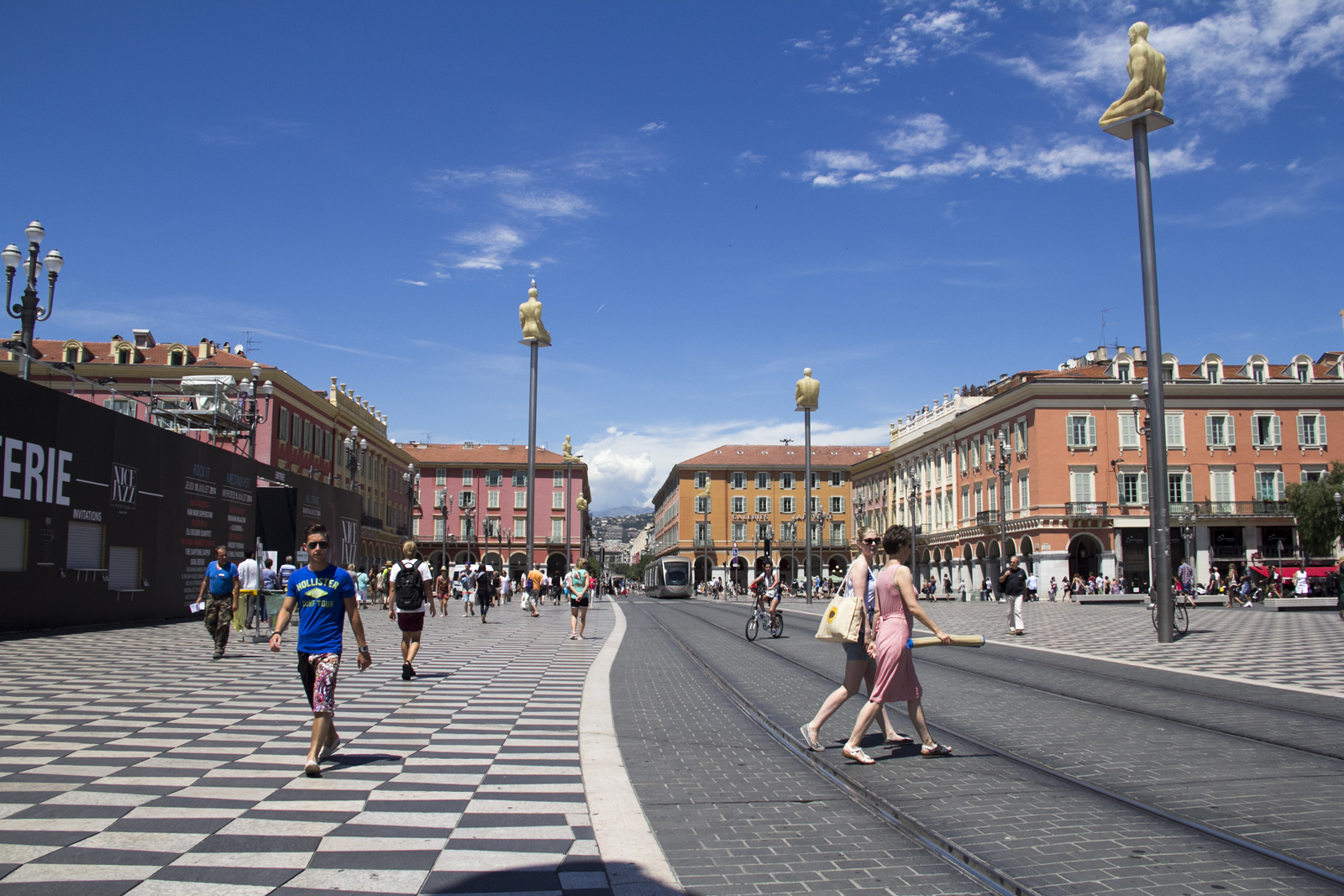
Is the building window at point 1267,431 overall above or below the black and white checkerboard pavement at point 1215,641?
above

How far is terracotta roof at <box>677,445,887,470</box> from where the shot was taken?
104875 mm

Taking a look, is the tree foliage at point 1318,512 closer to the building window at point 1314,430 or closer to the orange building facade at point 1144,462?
the orange building facade at point 1144,462

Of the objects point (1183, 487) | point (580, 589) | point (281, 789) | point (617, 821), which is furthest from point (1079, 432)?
point (281, 789)

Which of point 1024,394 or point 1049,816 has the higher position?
point 1024,394

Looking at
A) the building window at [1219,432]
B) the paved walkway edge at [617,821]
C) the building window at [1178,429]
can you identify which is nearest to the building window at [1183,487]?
the building window at [1178,429]

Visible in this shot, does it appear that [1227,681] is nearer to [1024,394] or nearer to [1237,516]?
[1024,394]

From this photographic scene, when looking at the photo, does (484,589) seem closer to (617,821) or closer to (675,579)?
(617,821)

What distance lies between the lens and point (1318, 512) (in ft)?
176

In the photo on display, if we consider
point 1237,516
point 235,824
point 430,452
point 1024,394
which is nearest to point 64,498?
point 235,824

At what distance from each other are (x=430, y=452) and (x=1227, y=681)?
325 ft

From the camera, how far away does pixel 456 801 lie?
6129 mm

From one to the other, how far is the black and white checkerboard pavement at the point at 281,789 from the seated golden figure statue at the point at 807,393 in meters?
32.9

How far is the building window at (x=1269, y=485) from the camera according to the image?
193 feet

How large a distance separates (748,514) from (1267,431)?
52883 mm
